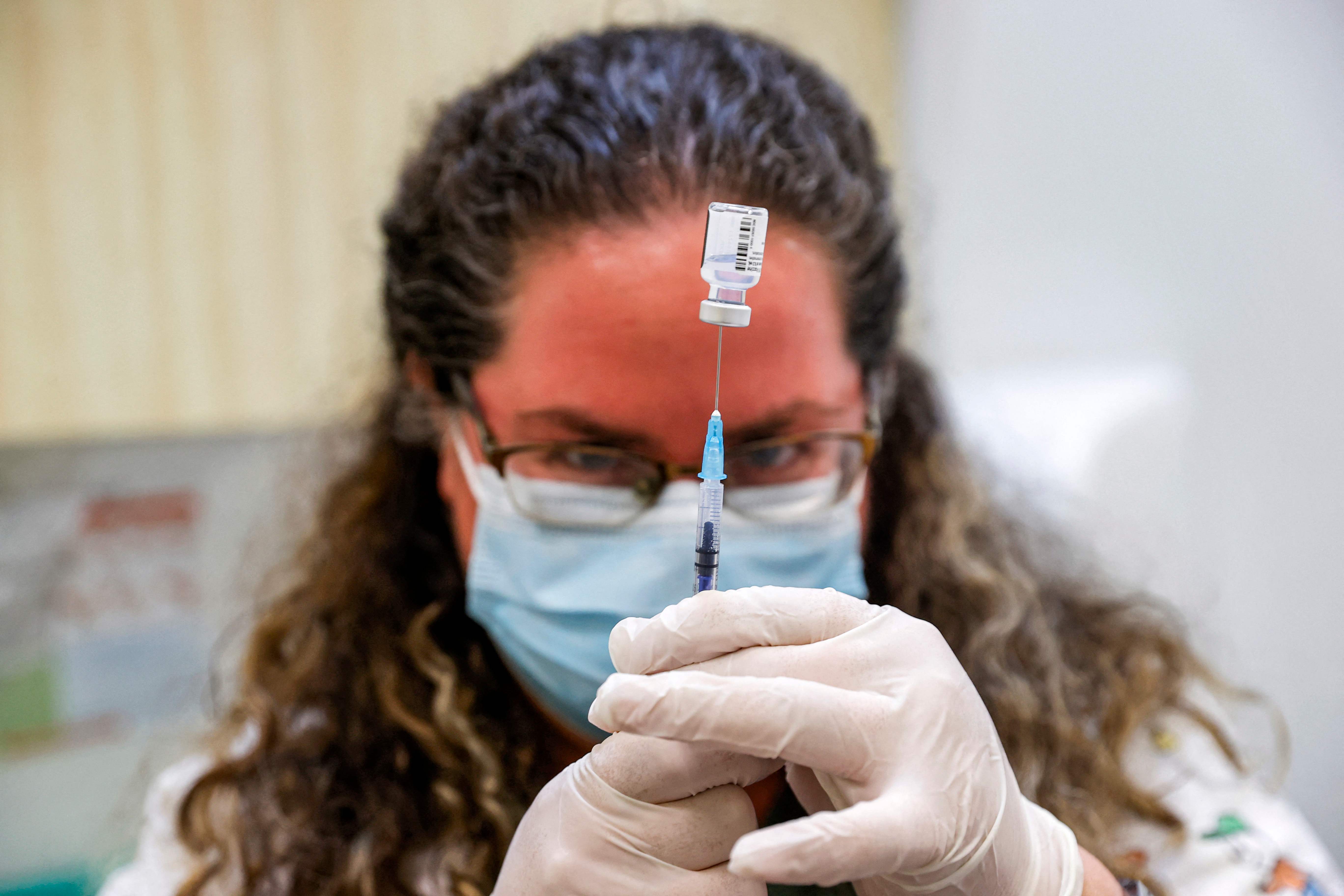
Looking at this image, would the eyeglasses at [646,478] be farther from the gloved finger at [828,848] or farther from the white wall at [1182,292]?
the white wall at [1182,292]

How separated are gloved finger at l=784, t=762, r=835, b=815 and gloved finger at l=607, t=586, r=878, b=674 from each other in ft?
0.28

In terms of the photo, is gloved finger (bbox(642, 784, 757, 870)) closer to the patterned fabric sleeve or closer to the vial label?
the vial label

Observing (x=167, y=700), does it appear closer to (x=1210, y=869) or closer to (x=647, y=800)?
(x=647, y=800)

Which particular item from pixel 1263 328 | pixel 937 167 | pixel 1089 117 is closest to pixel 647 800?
pixel 1263 328

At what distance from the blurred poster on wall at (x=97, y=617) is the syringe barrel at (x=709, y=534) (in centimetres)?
165

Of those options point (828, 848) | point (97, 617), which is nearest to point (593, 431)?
point (828, 848)

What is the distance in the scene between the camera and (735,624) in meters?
0.53

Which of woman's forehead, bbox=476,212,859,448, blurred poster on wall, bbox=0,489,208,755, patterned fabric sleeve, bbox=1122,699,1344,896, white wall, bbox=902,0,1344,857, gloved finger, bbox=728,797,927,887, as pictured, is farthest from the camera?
blurred poster on wall, bbox=0,489,208,755

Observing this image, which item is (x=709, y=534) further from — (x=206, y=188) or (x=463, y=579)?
(x=206, y=188)

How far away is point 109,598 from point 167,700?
250 millimetres

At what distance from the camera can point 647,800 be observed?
526 mm

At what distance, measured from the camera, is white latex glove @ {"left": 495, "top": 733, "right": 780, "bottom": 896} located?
1.70ft

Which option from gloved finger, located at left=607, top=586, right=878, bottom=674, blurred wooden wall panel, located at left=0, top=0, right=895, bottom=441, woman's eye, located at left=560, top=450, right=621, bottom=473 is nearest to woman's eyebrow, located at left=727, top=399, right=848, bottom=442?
woman's eye, located at left=560, top=450, right=621, bottom=473

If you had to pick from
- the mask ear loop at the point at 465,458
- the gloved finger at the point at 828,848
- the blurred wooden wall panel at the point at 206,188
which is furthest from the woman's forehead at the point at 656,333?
the blurred wooden wall panel at the point at 206,188
